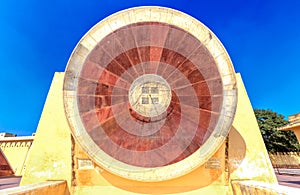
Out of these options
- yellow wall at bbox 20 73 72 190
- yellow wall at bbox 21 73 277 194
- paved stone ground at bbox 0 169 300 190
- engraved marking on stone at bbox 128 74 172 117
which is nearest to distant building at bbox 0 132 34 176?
paved stone ground at bbox 0 169 300 190

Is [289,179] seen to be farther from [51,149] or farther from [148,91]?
[51,149]

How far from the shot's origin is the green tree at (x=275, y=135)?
2571 cm

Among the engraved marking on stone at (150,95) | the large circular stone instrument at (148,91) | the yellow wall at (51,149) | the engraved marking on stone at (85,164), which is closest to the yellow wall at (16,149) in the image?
the yellow wall at (51,149)

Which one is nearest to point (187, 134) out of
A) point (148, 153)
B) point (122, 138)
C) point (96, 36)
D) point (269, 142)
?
point (148, 153)

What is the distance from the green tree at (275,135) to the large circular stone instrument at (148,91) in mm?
25047

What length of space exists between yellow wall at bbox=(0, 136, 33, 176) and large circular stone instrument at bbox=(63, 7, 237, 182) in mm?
19262

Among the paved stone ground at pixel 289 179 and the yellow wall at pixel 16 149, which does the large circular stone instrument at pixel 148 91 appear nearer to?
the paved stone ground at pixel 289 179

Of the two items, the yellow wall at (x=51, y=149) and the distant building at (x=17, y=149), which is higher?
the distant building at (x=17, y=149)

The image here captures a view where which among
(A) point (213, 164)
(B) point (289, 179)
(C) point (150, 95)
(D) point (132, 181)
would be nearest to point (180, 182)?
(A) point (213, 164)

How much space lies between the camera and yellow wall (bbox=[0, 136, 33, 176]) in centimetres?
2089

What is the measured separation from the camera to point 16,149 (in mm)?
21312

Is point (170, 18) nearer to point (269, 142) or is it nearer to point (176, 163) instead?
point (176, 163)

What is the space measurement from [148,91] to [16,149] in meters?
21.3

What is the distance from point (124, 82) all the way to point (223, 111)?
109 inches
